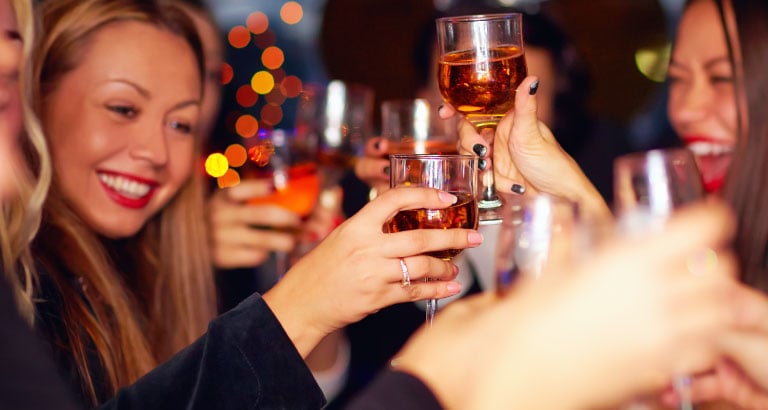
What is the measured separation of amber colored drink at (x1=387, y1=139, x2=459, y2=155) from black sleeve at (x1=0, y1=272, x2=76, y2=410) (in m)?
1.45

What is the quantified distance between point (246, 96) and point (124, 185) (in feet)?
11.9

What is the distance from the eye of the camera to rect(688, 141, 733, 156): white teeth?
2494mm

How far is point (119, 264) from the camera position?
2.33 meters

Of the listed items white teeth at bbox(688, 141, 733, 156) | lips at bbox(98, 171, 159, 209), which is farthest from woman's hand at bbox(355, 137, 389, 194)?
white teeth at bbox(688, 141, 733, 156)

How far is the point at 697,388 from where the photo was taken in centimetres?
110

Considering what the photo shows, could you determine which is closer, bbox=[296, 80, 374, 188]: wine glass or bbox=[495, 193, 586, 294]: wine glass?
bbox=[495, 193, 586, 294]: wine glass

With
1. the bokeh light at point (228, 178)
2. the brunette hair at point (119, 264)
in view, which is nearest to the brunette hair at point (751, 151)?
the brunette hair at point (119, 264)

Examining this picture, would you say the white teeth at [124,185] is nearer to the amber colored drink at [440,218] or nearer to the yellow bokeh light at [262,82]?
the amber colored drink at [440,218]

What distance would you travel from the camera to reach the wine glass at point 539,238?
934mm

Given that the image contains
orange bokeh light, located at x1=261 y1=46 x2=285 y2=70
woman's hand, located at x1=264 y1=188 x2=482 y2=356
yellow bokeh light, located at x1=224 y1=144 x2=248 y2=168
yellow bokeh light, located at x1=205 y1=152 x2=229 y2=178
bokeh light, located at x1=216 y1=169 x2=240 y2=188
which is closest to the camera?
woman's hand, located at x1=264 y1=188 x2=482 y2=356

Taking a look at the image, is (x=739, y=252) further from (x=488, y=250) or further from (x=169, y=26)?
(x=169, y=26)

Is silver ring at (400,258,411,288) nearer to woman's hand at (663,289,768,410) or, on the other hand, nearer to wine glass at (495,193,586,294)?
wine glass at (495,193,586,294)

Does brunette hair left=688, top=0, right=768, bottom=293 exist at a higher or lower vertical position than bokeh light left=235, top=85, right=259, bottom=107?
lower

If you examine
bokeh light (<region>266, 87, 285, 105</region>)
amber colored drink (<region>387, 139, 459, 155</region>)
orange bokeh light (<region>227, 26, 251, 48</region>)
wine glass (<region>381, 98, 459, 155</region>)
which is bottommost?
amber colored drink (<region>387, 139, 459, 155</region>)
